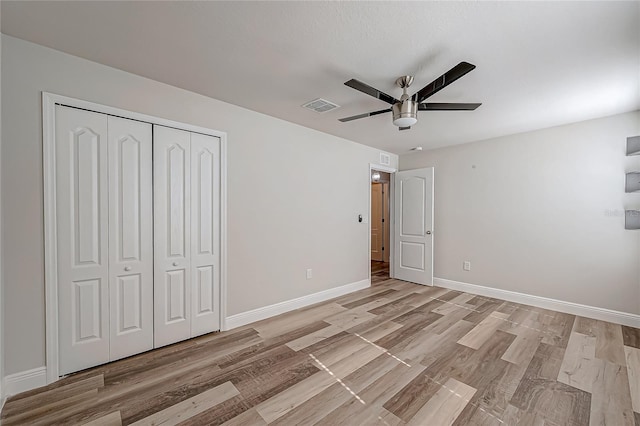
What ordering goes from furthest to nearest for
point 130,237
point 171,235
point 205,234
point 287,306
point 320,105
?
1. point 287,306
2. point 320,105
3. point 205,234
4. point 171,235
5. point 130,237

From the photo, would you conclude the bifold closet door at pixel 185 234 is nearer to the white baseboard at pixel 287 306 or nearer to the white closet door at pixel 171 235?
the white closet door at pixel 171 235

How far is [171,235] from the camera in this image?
2623 mm

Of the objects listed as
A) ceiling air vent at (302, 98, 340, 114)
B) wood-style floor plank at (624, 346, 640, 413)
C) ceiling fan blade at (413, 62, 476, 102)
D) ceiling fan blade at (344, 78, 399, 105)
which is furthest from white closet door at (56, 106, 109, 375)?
wood-style floor plank at (624, 346, 640, 413)

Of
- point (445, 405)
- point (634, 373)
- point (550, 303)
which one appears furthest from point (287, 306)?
point (550, 303)

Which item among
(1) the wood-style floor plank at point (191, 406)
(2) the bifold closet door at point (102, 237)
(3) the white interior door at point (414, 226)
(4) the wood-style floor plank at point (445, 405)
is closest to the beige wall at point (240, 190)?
(2) the bifold closet door at point (102, 237)

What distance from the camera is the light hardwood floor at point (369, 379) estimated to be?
1744 mm

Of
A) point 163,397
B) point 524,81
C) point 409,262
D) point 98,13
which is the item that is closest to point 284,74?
point 98,13

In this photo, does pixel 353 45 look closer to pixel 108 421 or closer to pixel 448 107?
pixel 448 107

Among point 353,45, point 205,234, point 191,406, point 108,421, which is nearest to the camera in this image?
point 108,421

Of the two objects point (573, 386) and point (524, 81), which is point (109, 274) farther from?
point (524, 81)

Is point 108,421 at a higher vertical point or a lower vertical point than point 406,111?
lower

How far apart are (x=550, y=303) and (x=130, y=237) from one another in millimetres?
5125

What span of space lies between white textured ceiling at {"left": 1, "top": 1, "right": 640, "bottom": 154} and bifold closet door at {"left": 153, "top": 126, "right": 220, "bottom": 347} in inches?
24.9

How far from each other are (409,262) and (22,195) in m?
5.09
